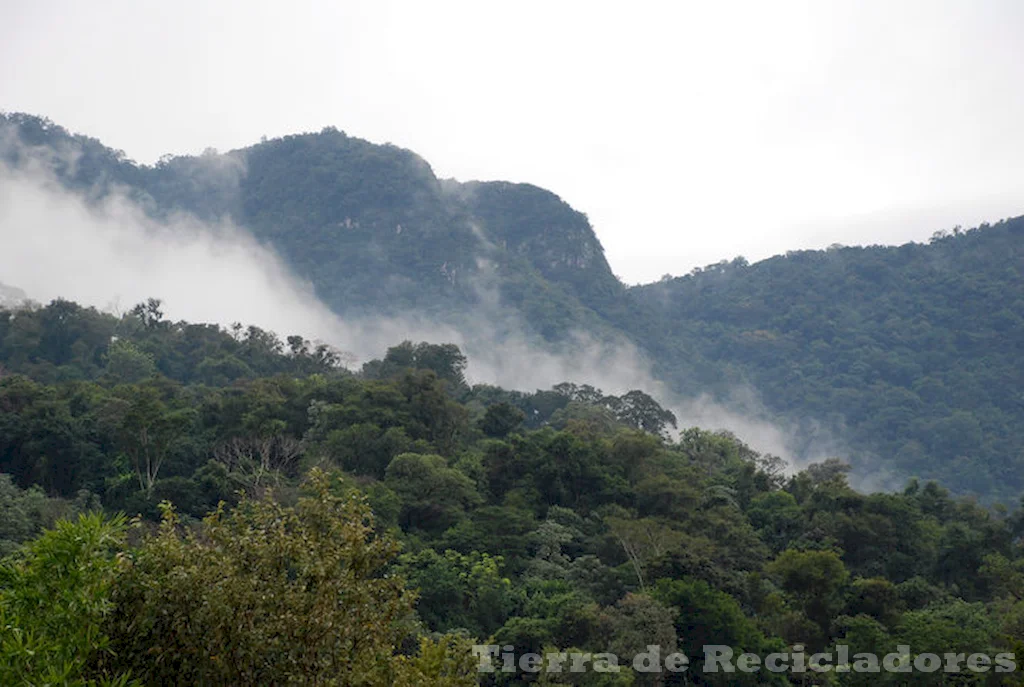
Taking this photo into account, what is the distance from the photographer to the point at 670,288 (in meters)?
165

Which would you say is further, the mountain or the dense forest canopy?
the mountain

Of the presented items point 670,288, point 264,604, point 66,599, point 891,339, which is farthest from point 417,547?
point 670,288

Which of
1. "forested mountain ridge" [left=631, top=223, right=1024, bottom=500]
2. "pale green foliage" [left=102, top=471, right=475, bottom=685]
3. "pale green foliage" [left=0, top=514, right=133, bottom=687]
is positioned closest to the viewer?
"pale green foliage" [left=0, top=514, right=133, bottom=687]

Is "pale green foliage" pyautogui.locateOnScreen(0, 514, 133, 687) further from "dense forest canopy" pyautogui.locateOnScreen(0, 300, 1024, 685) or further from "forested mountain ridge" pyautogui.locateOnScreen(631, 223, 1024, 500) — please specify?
"forested mountain ridge" pyautogui.locateOnScreen(631, 223, 1024, 500)

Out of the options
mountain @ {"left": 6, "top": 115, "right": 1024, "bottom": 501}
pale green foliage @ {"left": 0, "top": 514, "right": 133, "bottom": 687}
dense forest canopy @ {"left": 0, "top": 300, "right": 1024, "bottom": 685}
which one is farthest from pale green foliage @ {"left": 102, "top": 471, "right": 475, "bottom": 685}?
mountain @ {"left": 6, "top": 115, "right": 1024, "bottom": 501}

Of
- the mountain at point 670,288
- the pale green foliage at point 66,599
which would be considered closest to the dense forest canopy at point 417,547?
the pale green foliage at point 66,599

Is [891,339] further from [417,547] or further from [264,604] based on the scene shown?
[264,604]

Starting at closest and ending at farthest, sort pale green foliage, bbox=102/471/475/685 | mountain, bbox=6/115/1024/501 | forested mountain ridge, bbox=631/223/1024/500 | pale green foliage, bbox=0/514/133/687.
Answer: pale green foliage, bbox=0/514/133/687 < pale green foliage, bbox=102/471/475/685 < forested mountain ridge, bbox=631/223/1024/500 < mountain, bbox=6/115/1024/501

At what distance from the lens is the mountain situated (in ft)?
377

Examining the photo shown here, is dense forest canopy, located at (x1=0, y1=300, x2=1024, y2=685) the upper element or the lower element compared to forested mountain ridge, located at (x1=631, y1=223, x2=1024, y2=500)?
lower

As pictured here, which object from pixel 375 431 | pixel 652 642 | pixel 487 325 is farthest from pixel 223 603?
pixel 487 325

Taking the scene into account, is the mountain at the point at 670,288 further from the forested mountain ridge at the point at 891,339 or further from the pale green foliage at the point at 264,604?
the pale green foliage at the point at 264,604

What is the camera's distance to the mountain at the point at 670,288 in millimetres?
114875

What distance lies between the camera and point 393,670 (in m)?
11.2
